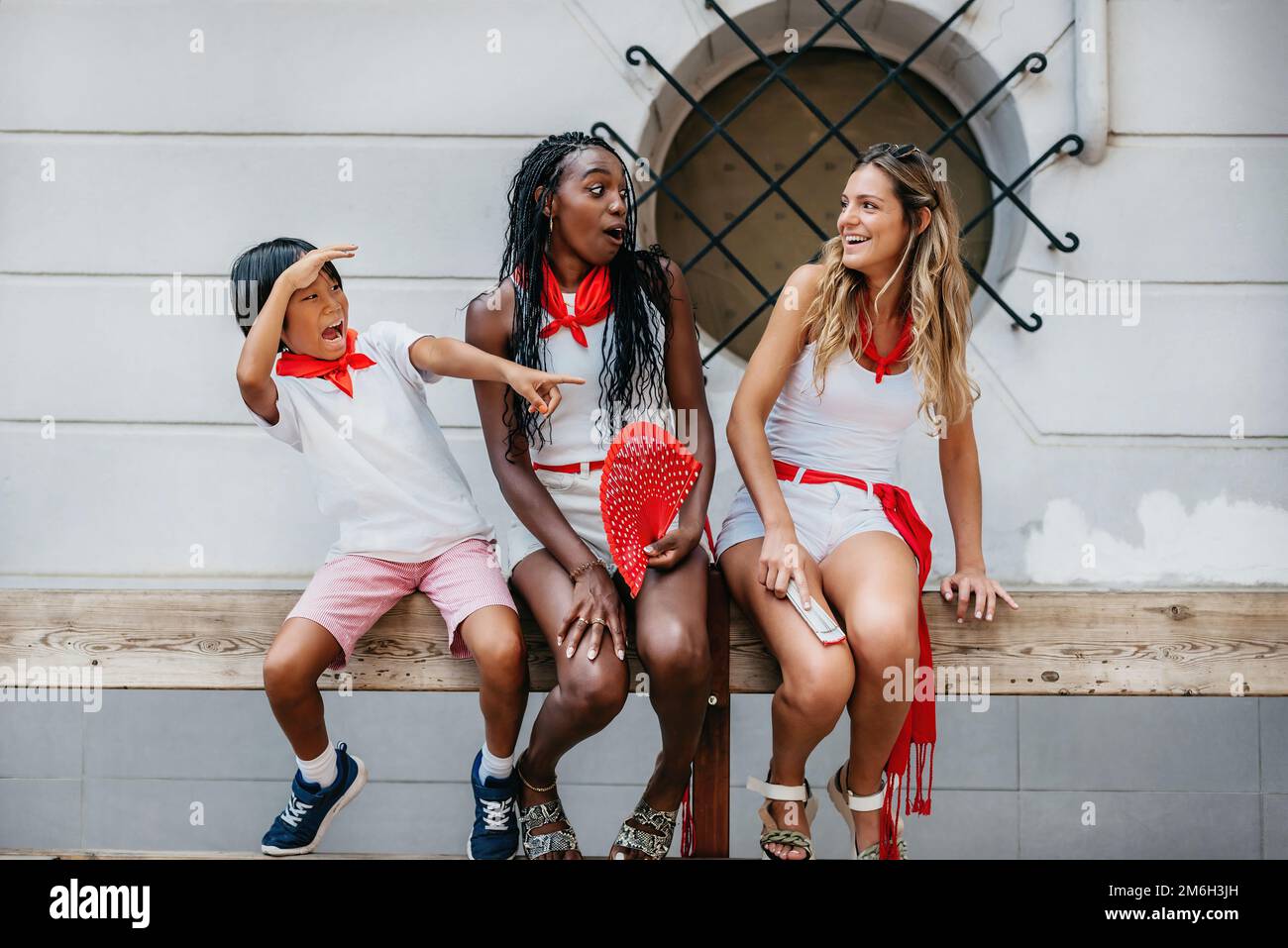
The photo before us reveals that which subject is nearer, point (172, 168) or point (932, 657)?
point (932, 657)

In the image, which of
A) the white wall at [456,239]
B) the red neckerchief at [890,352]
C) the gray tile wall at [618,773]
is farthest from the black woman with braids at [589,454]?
the gray tile wall at [618,773]

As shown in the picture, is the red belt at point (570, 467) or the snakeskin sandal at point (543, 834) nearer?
the snakeskin sandal at point (543, 834)

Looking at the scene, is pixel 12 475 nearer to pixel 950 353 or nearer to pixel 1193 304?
pixel 950 353

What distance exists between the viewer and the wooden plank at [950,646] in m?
2.26

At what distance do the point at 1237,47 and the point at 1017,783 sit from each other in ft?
7.81

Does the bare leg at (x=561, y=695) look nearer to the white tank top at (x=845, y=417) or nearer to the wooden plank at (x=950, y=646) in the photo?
the wooden plank at (x=950, y=646)

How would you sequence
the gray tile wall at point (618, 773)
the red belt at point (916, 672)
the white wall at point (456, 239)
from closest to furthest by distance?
the red belt at point (916, 672) → the white wall at point (456, 239) → the gray tile wall at point (618, 773)

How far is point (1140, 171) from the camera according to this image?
3.25 m

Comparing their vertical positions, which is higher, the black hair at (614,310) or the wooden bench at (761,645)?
the black hair at (614,310)

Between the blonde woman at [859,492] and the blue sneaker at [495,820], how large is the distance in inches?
19.9

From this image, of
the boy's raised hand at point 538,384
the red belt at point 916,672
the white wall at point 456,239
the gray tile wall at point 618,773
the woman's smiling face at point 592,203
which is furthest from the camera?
the gray tile wall at point 618,773

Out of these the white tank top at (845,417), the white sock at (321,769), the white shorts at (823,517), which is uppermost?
the white tank top at (845,417)
